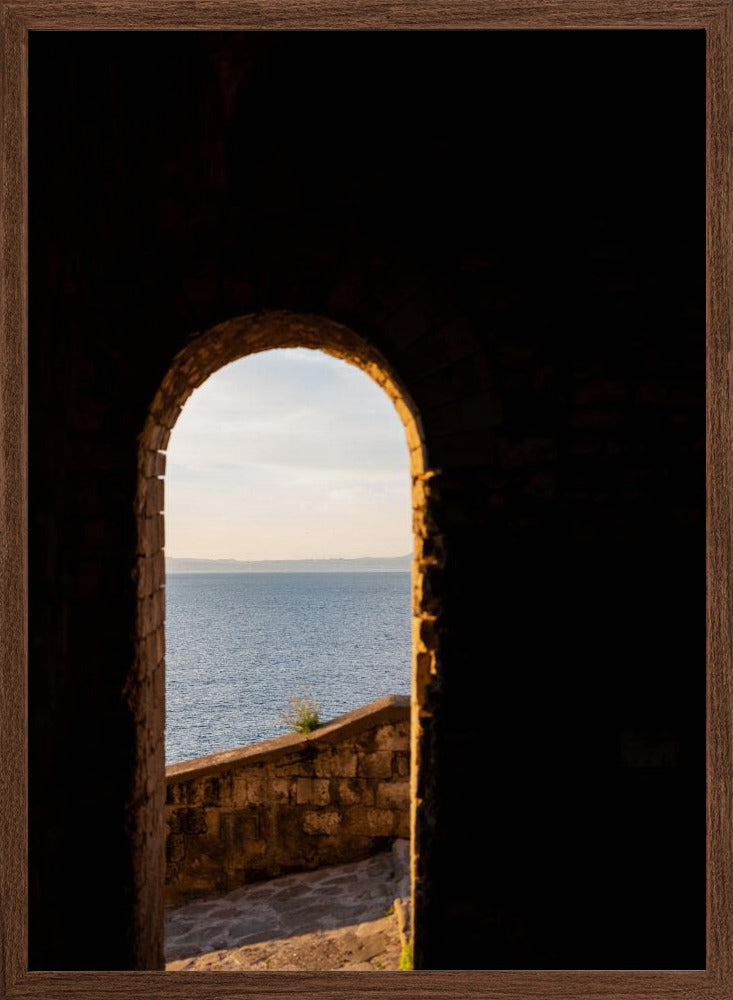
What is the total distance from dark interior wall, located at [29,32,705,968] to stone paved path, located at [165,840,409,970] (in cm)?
228

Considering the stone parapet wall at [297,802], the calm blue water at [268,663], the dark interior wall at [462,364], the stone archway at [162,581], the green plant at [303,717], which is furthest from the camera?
the calm blue water at [268,663]

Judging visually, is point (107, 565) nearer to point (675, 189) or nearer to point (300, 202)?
point (300, 202)

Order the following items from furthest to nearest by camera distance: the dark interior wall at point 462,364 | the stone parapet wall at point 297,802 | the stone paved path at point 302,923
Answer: the stone parapet wall at point 297,802
the stone paved path at point 302,923
the dark interior wall at point 462,364

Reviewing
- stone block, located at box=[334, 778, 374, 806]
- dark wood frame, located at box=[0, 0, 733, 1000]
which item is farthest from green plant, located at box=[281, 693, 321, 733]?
dark wood frame, located at box=[0, 0, 733, 1000]

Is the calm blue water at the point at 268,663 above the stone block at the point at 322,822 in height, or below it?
below

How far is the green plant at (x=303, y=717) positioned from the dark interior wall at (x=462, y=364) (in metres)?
4.00

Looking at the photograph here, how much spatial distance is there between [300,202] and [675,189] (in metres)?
1.55

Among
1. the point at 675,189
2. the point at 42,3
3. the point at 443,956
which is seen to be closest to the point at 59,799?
the point at 443,956

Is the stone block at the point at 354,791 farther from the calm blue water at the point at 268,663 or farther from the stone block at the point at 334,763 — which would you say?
the calm blue water at the point at 268,663

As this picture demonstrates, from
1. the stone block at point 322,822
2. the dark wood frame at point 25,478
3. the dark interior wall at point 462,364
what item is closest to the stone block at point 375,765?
the stone block at point 322,822

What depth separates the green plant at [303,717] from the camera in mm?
6465

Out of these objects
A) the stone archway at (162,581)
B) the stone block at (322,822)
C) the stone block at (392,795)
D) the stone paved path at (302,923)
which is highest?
the stone archway at (162,581)

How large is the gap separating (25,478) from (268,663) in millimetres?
54074

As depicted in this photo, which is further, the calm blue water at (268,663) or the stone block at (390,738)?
the calm blue water at (268,663)
